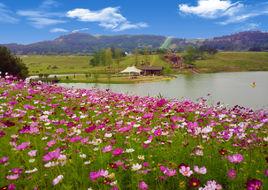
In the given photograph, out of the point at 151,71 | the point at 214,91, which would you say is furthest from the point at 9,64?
the point at 151,71

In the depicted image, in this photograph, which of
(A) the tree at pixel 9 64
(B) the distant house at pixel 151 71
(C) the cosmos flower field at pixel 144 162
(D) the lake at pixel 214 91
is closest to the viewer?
(C) the cosmos flower field at pixel 144 162

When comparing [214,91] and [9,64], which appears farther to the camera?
[214,91]

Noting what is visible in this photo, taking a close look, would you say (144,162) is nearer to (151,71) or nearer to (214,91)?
(214,91)

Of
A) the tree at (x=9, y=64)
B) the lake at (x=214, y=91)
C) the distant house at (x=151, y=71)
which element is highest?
the tree at (x=9, y=64)

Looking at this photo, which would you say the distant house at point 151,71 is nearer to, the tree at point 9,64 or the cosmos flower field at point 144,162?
the tree at point 9,64

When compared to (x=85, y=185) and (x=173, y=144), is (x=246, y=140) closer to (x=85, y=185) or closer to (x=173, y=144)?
(x=173, y=144)

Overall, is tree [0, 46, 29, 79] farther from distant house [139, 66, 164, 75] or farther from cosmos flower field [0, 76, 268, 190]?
distant house [139, 66, 164, 75]

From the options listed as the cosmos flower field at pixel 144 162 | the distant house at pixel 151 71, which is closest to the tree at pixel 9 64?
the cosmos flower field at pixel 144 162

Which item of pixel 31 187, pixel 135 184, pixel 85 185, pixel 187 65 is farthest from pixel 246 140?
pixel 187 65

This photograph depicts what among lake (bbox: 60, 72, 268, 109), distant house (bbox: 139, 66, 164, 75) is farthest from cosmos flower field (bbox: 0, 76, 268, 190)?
distant house (bbox: 139, 66, 164, 75)

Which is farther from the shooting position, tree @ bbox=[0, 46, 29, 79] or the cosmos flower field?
tree @ bbox=[0, 46, 29, 79]

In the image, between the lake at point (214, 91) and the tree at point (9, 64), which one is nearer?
the lake at point (214, 91)

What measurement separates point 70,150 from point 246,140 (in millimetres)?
2637

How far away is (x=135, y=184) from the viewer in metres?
4.20
